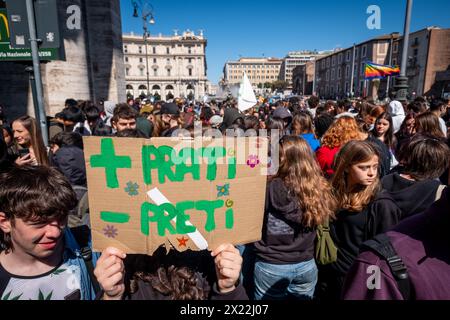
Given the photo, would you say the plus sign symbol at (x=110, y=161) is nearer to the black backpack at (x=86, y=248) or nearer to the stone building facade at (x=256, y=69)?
the black backpack at (x=86, y=248)

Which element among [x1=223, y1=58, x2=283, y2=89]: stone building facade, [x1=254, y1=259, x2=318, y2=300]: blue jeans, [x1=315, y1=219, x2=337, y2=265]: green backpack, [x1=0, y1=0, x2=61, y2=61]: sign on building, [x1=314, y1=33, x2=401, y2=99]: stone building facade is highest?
[x1=223, y1=58, x2=283, y2=89]: stone building facade

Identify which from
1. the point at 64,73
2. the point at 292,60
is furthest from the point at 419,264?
the point at 292,60

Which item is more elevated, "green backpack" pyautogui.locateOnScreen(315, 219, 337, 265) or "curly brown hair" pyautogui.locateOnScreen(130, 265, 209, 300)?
"curly brown hair" pyautogui.locateOnScreen(130, 265, 209, 300)

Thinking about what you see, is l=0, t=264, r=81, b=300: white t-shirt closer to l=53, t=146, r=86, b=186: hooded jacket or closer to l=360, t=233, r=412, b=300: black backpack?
l=360, t=233, r=412, b=300: black backpack

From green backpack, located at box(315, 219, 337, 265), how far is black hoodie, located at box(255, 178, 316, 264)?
0.08m

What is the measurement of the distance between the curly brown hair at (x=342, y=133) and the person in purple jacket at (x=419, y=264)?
260 cm

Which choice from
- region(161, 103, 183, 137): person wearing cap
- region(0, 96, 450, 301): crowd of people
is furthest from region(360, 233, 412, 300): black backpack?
region(161, 103, 183, 137): person wearing cap

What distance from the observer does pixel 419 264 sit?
3.00 ft

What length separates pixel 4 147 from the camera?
2691 millimetres

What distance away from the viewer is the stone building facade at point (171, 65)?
92.3 meters

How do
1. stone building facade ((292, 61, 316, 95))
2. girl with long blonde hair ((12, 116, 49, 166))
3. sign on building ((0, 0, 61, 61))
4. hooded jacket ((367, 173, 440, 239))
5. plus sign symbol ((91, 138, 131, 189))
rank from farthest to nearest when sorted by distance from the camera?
stone building facade ((292, 61, 316, 95))
sign on building ((0, 0, 61, 61))
girl with long blonde hair ((12, 116, 49, 166))
hooded jacket ((367, 173, 440, 239))
plus sign symbol ((91, 138, 131, 189))

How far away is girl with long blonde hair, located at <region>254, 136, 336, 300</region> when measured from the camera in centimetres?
210

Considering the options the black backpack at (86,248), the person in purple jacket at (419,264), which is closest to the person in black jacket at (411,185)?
the person in purple jacket at (419,264)
